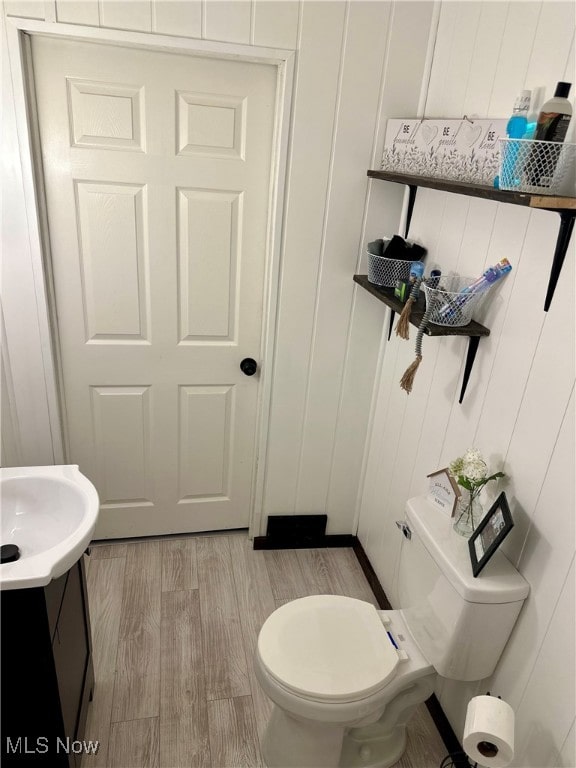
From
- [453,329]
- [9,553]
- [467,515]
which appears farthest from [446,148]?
[9,553]

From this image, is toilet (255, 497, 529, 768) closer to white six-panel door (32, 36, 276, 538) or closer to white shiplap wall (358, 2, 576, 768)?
white shiplap wall (358, 2, 576, 768)

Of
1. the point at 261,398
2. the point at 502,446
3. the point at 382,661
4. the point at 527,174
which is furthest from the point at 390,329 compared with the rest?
the point at 382,661

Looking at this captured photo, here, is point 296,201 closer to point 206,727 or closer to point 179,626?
point 179,626

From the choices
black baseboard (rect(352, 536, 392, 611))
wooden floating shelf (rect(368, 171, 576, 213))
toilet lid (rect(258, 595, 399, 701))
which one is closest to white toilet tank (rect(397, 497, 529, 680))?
toilet lid (rect(258, 595, 399, 701))

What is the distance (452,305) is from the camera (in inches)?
58.8

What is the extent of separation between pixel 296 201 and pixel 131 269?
0.68 meters

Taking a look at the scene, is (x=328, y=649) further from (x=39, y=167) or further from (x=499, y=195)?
(x=39, y=167)

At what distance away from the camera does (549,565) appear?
1.31 metres

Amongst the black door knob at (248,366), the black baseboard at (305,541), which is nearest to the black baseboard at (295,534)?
the black baseboard at (305,541)

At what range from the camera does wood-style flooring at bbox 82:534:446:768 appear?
169 cm

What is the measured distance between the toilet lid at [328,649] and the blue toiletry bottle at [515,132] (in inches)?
50.1

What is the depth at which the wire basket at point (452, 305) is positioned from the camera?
4.87ft

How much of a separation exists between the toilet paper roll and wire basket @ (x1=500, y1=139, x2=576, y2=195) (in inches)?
46.3

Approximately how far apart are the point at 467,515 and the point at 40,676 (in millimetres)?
1154
